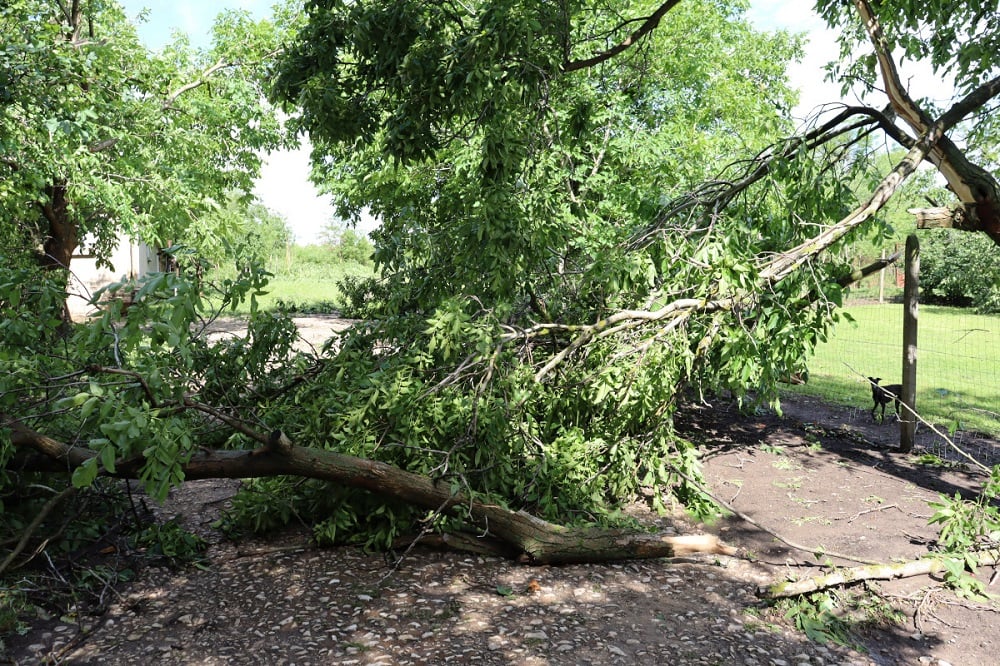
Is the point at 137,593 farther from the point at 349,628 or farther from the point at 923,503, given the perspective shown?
the point at 923,503

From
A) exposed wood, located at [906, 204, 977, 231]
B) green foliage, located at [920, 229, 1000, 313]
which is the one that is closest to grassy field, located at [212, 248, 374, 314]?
green foliage, located at [920, 229, 1000, 313]

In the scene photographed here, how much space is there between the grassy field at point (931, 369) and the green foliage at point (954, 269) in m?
0.99

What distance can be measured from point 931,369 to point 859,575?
9.78 metres

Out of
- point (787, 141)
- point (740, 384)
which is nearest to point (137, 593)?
point (740, 384)

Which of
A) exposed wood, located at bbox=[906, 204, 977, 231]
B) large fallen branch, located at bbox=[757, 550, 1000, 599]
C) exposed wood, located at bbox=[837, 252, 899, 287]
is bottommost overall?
large fallen branch, located at bbox=[757, 550, 1000, 599]

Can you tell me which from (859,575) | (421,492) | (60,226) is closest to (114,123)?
(60,226)

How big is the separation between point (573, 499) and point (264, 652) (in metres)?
2.29

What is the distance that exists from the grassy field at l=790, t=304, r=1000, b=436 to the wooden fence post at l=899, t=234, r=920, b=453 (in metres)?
0.39

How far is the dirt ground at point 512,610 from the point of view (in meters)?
3.34

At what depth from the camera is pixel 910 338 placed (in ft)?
21.8

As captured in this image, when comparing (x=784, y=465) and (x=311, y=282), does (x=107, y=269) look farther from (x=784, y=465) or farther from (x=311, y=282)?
(x=311, y=282)

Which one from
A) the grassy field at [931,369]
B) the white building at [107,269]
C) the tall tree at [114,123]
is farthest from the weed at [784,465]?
the white building at [107,269]

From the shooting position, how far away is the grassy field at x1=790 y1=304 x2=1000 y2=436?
352 inches

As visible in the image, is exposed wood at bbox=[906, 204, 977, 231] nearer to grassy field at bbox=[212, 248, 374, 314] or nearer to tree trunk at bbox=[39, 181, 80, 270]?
tree trunk at bbox=[39, 181, 80, 270]
